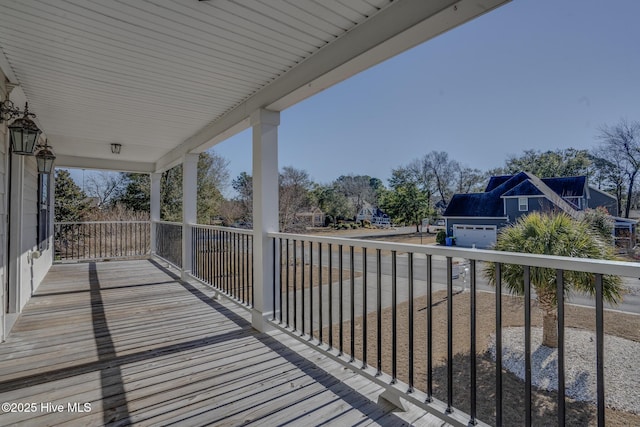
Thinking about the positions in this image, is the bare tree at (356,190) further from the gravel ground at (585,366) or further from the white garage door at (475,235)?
the gravel ground at (585,366)

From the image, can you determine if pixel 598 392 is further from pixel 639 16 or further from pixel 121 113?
pixel 639 16

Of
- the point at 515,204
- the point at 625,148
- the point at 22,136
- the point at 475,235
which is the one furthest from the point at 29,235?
the point at 625,148

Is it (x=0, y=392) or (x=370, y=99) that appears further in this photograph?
(x=370, y=99)

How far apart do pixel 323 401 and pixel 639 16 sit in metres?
10.3

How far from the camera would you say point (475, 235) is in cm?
491

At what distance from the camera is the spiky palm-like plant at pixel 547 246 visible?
309 cm

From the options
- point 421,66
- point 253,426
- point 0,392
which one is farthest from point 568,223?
point 421,66

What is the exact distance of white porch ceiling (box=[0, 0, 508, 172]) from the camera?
5.88ft

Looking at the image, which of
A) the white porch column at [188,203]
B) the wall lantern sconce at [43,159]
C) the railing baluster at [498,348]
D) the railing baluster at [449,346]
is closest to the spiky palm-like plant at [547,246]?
the railing baluster at [449,346]

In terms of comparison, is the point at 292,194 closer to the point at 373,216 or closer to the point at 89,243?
the point at 373,216

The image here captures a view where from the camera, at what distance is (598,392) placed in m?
1.11

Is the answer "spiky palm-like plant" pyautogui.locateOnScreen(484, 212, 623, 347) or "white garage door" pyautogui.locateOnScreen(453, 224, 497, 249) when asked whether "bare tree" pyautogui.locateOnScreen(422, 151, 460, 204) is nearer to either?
"white garage door" pyautogui.locateOnScreen(453, 224, 497, 249)

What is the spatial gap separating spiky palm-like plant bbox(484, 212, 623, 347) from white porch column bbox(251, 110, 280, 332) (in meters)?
2.01

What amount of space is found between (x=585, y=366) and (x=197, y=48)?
4.44 meters
